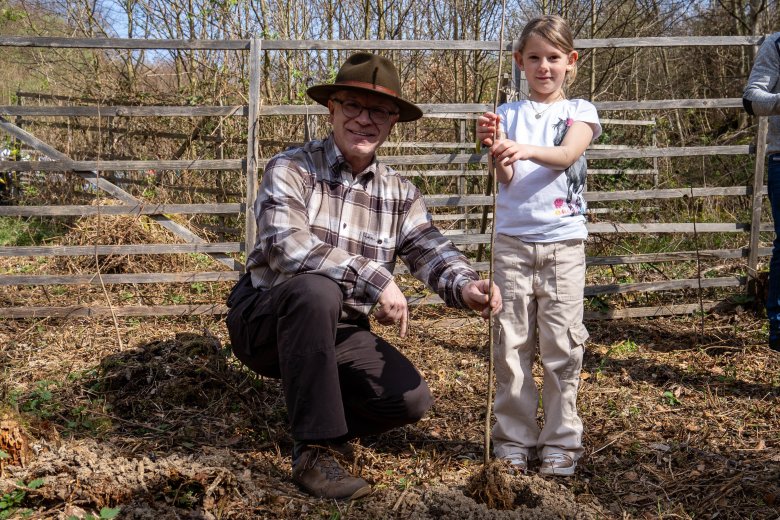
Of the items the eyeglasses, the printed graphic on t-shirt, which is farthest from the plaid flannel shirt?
the printed graphic on t-shirt

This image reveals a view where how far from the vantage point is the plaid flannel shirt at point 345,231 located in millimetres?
2303

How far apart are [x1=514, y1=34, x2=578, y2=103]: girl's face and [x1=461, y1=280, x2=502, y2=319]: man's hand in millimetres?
773

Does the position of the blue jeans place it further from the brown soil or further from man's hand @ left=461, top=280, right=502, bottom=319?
man's hand @ left=461, top=280, right=502, bottom=319

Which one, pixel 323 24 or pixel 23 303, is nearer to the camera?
pixel 23 303

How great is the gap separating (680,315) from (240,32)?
6.39 metres

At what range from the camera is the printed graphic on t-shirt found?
251 centimetres

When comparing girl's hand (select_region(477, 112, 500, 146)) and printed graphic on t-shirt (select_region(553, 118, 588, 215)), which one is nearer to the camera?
girl's hand (select_region(477, 112, 500, 146))

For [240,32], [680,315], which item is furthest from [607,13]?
[680,315]

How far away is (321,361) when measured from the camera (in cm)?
221

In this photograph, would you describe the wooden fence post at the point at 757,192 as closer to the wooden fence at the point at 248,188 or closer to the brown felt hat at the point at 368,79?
the wooden fence at the point at 248,188

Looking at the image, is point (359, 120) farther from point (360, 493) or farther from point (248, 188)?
point (248, 188)

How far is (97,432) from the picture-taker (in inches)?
108

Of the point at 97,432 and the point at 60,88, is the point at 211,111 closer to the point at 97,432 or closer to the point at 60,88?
the point at 97,432

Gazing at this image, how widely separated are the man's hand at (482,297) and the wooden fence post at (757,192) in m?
3.34
